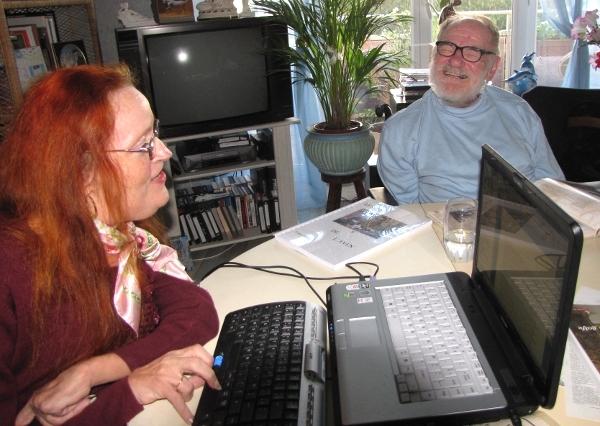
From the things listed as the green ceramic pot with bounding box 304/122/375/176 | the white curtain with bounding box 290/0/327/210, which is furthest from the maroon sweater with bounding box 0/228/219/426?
the white curtain with bounding box 290/0/327/210

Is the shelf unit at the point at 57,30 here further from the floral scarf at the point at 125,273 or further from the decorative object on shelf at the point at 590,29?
the decorative object on shelf at the point at 590,29

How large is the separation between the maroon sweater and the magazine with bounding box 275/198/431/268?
34 cm

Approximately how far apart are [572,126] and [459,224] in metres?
1.09

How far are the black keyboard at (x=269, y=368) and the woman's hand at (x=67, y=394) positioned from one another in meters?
0.20

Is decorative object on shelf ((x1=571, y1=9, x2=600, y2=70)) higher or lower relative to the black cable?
higher

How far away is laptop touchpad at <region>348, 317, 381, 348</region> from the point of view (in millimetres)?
888

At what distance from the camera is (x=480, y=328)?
0.89 meters

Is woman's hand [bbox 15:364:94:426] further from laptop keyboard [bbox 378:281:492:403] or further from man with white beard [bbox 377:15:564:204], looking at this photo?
man with white beard [bbox 377:15:564:204]

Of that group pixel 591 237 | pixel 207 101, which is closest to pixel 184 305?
pixel 591 237

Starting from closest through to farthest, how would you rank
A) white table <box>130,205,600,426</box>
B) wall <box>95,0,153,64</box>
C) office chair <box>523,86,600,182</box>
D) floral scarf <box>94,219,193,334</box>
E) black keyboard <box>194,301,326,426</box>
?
black keyboard <box>194,301,326,426</box>, floral scarf <box>94,219,193,334</box>, white table <box>130,205,600,426</box>, office chair <box>523,86,600,182</box>, wall <box>95,0,153,64</box>

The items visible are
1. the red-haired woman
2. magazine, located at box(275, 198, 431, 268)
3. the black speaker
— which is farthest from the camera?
the black speaker

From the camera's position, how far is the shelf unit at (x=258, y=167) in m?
2.83

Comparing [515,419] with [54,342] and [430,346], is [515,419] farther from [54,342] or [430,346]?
[54,342]

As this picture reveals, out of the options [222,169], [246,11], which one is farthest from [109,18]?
[222,169]
